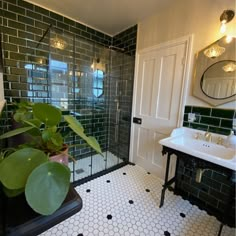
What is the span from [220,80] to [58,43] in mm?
2167

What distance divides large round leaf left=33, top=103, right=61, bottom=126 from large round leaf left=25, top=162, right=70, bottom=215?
19cm

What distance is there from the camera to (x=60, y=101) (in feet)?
7.41

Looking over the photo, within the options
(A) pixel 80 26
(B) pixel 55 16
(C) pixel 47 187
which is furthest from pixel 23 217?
(A) pixel 80 26

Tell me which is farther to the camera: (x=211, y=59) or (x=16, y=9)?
(x=16, y=9)

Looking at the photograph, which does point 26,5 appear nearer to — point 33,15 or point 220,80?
point 33,15

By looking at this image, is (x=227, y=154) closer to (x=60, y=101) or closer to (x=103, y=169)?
(x=103, y=169)

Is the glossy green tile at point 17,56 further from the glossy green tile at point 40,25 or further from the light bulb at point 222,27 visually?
the light bulb at point 222,27

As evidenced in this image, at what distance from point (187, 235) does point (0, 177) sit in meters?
1.60

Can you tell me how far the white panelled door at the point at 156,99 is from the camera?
70.1 inches

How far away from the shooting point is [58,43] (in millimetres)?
2098

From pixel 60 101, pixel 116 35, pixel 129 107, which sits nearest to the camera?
pixel 60 101

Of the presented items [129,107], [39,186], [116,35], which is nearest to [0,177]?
[39,186]

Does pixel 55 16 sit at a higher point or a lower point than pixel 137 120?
higher

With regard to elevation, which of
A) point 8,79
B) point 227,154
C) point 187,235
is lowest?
point 187,235
